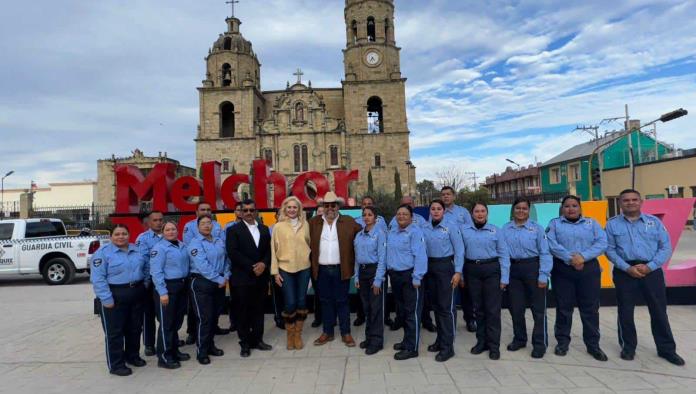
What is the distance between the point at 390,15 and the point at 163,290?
128ft

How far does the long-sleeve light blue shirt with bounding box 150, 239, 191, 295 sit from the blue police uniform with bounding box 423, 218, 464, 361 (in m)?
2.77

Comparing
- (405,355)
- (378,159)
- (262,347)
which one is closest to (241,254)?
(262,347)

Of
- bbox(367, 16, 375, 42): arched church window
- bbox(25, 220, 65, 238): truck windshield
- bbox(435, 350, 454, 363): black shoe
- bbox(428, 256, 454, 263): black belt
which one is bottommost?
bbox(435, 350, 454, 363): black shoe

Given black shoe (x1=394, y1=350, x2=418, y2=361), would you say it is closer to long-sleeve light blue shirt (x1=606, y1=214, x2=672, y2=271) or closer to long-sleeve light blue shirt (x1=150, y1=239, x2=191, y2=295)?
long-sleeve light blue shirt (x1=606, y1=214, x2=672, y2=271)

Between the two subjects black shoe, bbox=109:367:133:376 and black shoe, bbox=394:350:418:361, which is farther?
black shoe, bbox=394:350:418:361

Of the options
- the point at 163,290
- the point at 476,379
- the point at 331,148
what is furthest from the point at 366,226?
the point at 331,148

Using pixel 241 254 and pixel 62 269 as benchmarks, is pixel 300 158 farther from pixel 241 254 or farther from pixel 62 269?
pixel 241 254

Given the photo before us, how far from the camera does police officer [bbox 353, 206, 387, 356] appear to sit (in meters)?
4.85

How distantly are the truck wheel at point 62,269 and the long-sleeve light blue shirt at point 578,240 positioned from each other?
11.3 m

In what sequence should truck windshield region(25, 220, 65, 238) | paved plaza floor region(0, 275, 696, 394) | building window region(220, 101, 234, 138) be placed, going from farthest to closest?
building window region(220, 101, 234, 138)
truck windshield region(25, 220, 65, 238)
paved plaza floor region(0, 275, 696, 394)

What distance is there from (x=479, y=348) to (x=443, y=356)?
49cm

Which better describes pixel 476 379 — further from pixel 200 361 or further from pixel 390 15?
pixel 390 15

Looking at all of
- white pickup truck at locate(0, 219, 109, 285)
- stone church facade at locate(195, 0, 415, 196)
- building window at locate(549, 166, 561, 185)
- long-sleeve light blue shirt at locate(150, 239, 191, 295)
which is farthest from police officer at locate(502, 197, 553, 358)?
building window at locate(549, 166, 561, 185)

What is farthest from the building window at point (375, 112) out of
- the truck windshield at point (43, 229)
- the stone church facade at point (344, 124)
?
the truck windshield at point (43, 229)
